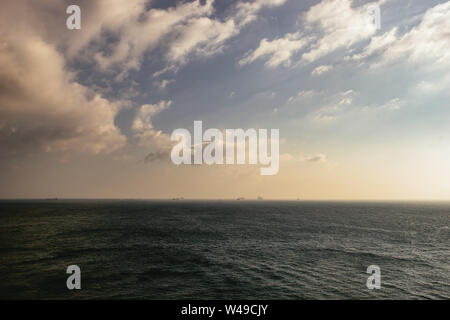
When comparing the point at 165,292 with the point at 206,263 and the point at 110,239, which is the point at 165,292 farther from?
the point at 110,239

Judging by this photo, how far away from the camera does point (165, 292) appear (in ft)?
96.9

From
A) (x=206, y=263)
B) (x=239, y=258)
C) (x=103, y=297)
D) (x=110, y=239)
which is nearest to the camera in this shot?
(x=103, y=297)

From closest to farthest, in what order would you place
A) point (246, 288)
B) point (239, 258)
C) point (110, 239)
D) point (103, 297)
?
point (103, 297) < point (246, 288) < point (239, 258) < point (110, 239)

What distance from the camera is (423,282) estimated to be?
3422cm

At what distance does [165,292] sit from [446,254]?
60882 mm

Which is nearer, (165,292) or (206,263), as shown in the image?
(165,292)
